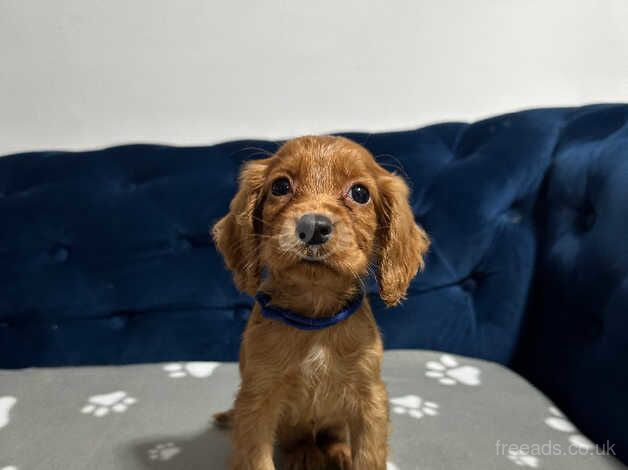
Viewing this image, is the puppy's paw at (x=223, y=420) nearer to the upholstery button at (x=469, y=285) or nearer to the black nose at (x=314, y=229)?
the black nose at (x=314, y=229)

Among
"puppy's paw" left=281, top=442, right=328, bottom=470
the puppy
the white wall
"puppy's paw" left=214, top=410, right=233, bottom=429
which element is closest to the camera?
the puppy

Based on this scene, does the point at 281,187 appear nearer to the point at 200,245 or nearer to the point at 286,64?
the point at 200,245

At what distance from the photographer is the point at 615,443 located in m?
0.99

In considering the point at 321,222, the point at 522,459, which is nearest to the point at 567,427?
the point at 522,459

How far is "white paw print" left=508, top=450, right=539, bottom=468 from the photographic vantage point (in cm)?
98

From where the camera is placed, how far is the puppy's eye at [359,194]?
32.0 inches

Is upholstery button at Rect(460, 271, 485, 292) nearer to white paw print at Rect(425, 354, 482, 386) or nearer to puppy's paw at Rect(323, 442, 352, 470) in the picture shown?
white paw print at Rect(425, 354, 482, 386)

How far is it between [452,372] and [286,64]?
1.09 m

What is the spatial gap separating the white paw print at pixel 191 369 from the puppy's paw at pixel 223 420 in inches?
10.1

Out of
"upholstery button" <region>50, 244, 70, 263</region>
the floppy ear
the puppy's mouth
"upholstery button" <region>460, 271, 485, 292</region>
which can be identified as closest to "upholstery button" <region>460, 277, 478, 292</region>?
"upholstery button" <region>460, 271, 485, 292</region>

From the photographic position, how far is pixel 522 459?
0.99m

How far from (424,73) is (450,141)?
28 cm

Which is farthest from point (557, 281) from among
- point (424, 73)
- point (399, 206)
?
point (424, 73)

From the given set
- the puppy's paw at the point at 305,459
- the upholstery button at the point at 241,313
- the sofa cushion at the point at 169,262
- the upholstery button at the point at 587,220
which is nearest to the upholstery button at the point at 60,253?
the sofa cushion at the point at 169,262
